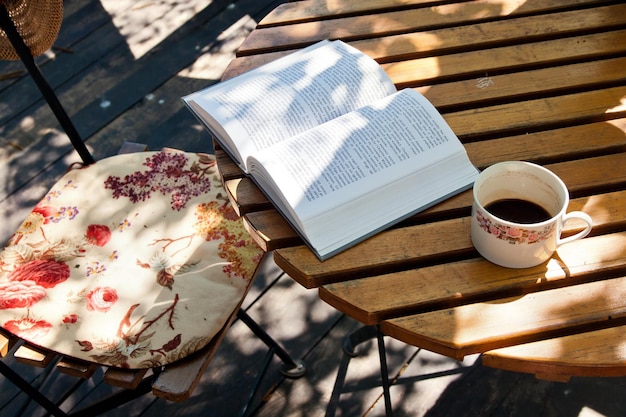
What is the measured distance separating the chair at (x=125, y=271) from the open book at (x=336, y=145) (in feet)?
1.00

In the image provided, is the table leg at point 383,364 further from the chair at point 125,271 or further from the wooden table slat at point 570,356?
the wooden table slat at point 570,356

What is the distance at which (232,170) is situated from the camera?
3.69 ft

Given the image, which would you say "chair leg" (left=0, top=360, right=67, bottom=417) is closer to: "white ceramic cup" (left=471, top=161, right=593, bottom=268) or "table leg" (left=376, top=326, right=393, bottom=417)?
"table leg" (left=376, top=326, right=393, bottom=417)

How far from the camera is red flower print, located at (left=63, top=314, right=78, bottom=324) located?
1.24 metres

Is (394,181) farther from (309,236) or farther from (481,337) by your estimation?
(481,337)

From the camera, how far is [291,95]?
1132 mm

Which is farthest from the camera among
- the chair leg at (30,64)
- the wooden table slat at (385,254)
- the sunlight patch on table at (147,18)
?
the sunlight patch on table at (147,18)

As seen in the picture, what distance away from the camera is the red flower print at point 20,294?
4.18 ft

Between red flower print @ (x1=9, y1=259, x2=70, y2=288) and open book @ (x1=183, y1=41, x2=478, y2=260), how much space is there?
0.48 metres

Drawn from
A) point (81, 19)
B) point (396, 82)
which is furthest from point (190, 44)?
point (396, 82)

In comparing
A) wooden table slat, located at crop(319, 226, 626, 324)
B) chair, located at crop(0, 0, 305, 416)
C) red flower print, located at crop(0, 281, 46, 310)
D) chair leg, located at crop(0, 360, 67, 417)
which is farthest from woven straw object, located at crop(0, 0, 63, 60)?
wooden table slat, located at crop(319, 226, 626, 324)

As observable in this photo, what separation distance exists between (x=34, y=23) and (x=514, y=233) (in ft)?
3.92

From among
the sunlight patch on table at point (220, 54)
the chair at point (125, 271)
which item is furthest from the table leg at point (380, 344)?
the sunlight patch on table at point (220, 54)

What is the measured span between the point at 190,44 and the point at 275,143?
209cm
